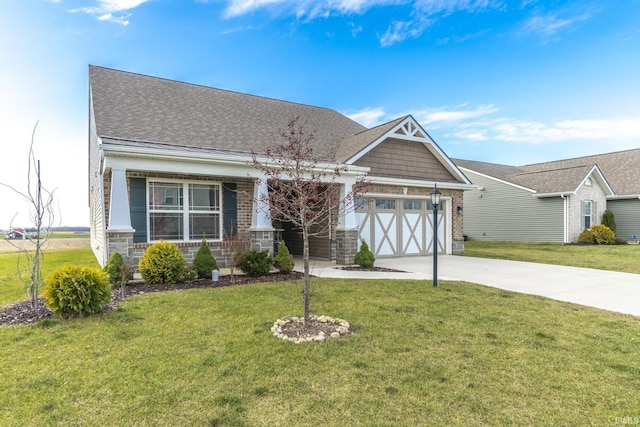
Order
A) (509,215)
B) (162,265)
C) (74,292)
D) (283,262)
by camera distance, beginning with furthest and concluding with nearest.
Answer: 1. (509,215)
2. (283,262)
3. (162,265)
4. (74,292)

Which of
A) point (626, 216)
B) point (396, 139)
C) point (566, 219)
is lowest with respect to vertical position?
point (566, 219)

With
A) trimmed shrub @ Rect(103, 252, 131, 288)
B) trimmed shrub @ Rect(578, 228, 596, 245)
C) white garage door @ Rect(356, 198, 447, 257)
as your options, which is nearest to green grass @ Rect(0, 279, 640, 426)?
trimmed shrub @ Rect(103, 252, 131, 288)

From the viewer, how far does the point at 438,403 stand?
2904 mm

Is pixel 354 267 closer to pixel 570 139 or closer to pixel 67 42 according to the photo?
pixel 67 42

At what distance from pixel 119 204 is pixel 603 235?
23141 millimetres

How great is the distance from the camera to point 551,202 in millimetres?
19469

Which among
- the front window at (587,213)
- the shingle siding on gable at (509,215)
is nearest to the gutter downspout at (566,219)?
the shingle siding on gable at (509,215)

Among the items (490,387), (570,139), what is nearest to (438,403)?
(490,387)

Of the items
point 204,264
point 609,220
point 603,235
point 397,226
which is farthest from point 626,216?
point 204,264

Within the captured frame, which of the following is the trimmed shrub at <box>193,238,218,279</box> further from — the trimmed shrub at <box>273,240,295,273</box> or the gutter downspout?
the gutter downspout

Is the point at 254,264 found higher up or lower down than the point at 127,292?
higher up

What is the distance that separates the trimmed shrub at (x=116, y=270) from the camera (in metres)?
7.11

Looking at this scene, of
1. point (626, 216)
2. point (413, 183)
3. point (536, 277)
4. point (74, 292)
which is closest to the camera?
point (74, 292)

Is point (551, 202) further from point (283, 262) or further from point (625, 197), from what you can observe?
point (283, 262)
